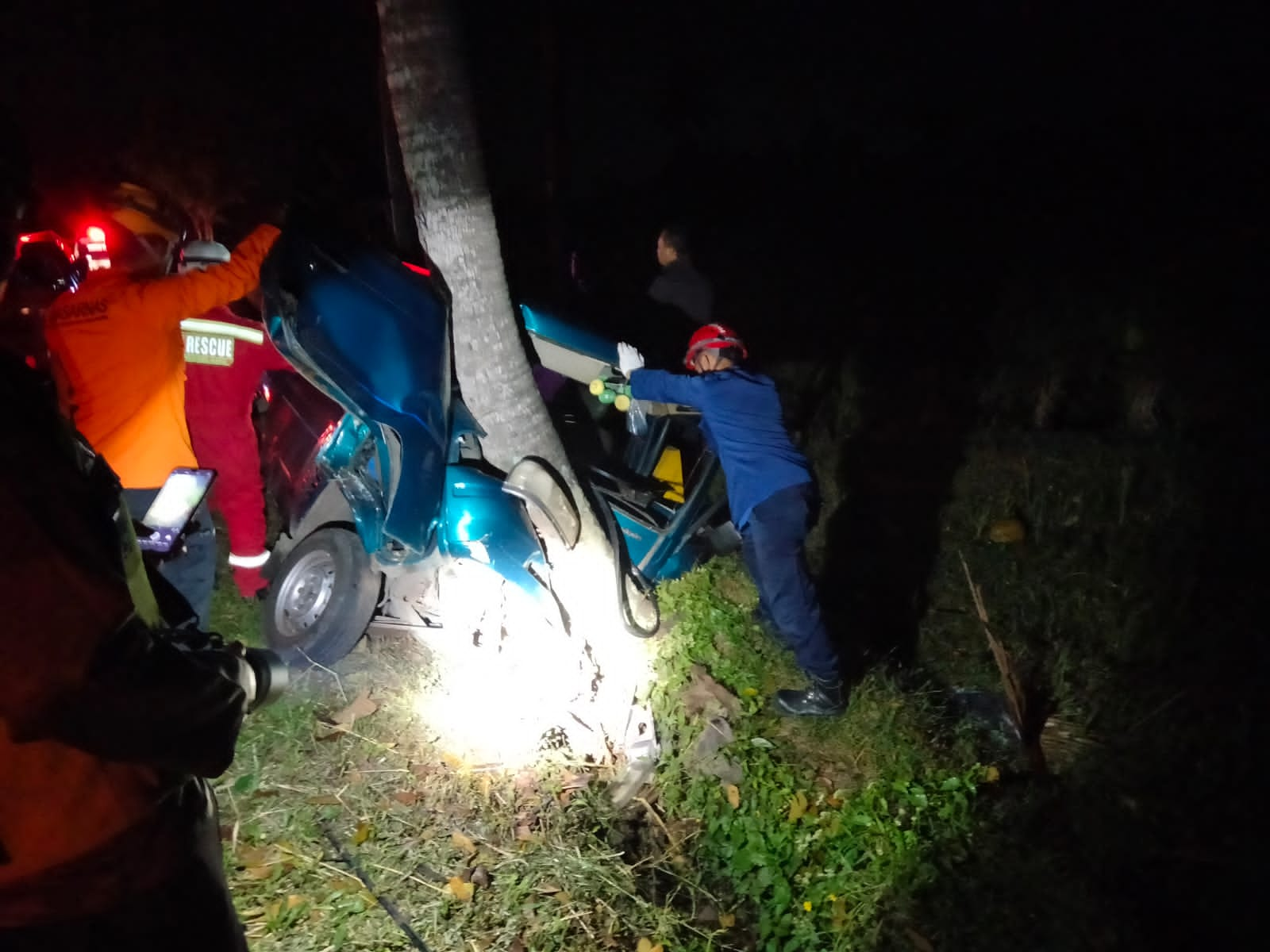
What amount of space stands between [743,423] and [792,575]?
747mm

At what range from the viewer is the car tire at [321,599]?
4078mm

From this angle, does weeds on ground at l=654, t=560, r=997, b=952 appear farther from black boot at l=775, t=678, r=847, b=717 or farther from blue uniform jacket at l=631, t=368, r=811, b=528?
blue uniform jacket at l=631, t=368, r=811, b=528

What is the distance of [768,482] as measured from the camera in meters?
3.96

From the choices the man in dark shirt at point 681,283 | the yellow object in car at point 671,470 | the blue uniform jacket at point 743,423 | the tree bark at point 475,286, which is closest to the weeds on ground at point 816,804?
the tree bark at point 475,286

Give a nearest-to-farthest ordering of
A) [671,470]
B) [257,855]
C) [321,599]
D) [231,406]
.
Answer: [257,855], [231,406], [321,599], [671,470]

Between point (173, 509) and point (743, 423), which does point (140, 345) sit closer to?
point (173, 509)

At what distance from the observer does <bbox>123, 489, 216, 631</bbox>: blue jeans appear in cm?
371

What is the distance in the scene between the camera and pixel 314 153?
15.0ft

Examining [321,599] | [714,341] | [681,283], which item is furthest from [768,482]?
[681,283]

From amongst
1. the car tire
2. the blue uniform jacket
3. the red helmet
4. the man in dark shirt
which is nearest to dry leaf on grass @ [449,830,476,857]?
the car tire

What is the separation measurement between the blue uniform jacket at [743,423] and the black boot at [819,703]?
0.88 metres

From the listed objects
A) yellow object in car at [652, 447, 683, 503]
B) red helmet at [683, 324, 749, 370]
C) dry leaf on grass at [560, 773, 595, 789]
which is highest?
red helmet at [683, 324, 749, 370]

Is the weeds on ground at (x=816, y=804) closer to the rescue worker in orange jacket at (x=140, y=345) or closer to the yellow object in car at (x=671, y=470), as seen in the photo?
the yellow object in car at (x=671, y=470)

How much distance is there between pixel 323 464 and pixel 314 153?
1739 mm
